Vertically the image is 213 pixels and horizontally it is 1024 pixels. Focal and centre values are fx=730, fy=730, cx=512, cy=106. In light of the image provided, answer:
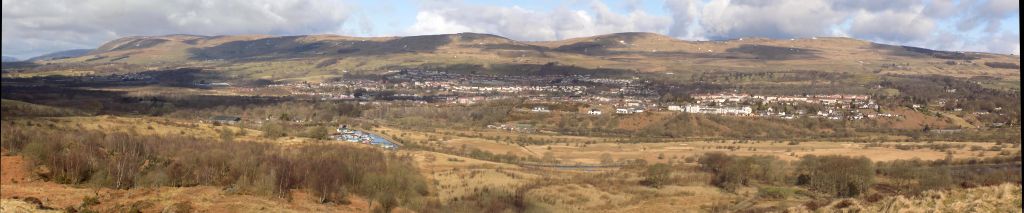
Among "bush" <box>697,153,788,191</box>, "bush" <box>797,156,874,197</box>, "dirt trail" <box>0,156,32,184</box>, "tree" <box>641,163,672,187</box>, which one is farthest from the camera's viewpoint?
"bush" <box>697,153,788,191</box>

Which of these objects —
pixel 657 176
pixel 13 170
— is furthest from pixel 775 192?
pixel 13 170

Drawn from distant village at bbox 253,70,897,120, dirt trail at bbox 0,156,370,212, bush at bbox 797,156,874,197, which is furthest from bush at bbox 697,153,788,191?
distant village at bbox 253,70,897,120

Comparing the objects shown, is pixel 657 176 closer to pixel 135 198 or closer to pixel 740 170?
pixel 740 170

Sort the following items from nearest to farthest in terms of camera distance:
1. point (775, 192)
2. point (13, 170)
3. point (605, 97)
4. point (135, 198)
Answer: point (135, 198) → point (13, 170) → point (775, 192) → point (605, 97)

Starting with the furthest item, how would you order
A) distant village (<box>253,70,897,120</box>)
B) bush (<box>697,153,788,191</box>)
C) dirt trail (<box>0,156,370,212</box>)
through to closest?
distant village (<box>253,70,897,120</box>) < bush (<box>697,153,788,191</box>) < dirt trail (<box>0,156,370,212</box>)

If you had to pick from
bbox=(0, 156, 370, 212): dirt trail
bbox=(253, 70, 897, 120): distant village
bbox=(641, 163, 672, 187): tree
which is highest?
bbox=(253, 70, 897, 120): distant village

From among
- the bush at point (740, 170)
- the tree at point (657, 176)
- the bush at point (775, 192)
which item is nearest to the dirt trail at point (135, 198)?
the tree at point (657, 176)

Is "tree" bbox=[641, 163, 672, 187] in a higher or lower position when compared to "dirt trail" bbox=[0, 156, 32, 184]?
lower

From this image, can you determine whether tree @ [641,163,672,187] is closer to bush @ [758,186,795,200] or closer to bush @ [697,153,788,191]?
bush @ [697,153,788,191]

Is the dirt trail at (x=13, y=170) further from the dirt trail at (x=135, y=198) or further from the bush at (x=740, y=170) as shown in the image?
the bush at (x=740, y=170)

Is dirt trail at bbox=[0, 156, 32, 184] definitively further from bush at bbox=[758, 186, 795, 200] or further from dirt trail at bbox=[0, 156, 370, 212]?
bush at bbox=[758, 186, 795, 200]

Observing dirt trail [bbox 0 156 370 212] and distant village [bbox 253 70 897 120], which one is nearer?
dirt trail [bbox 0 156 370 212]

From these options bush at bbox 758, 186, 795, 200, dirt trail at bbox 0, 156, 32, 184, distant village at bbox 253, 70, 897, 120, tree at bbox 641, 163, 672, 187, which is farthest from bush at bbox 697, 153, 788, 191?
distant village at bbox 253, 70, 897, 120
